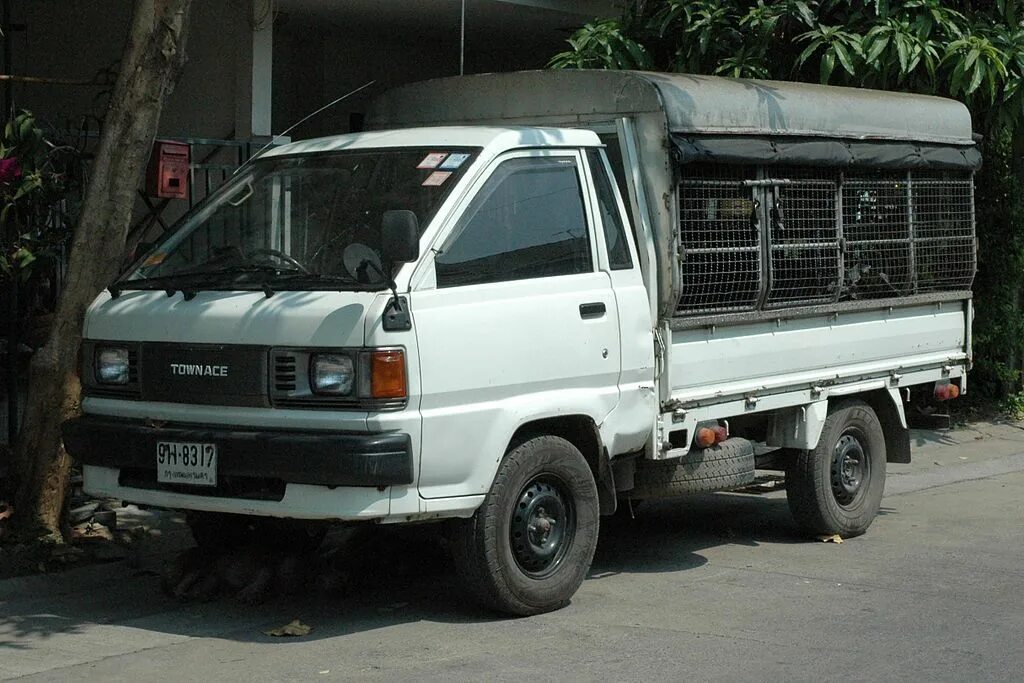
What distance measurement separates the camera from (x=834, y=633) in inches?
251

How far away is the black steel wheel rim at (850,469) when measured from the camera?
28.1ft

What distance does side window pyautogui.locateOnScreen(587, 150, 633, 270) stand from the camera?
23.1 ft

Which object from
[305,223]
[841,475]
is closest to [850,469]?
[841,475]

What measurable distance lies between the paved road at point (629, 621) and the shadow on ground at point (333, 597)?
14mm

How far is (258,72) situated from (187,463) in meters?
5.23

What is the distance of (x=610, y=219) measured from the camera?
23.2 feet

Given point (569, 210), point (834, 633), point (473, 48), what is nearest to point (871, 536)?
point (834, 633)

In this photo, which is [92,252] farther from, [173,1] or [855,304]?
[855,304]

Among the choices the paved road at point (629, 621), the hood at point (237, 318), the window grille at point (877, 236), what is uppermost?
the window grille at point (877, 236)

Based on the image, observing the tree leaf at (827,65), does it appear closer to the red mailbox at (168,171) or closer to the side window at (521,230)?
the side window at (521,230)

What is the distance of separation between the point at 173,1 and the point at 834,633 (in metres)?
4.48

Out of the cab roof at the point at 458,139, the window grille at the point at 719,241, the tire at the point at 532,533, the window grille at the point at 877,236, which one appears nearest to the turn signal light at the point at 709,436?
the window grille at the point at 719,241

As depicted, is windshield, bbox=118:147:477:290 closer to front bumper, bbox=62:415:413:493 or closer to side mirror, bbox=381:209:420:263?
side mirror, bbox=381:209:420:263

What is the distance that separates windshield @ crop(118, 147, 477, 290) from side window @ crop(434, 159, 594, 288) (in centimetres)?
18
